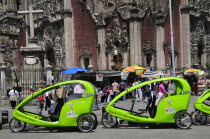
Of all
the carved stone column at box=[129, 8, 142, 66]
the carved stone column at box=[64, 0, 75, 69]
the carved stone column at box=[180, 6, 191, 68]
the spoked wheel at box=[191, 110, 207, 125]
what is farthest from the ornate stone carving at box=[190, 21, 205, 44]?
the spoked wheel at box=[191, 110, 207, 125]

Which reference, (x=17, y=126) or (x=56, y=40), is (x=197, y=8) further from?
(x=17, y=126)

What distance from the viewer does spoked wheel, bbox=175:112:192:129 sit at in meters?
9.31

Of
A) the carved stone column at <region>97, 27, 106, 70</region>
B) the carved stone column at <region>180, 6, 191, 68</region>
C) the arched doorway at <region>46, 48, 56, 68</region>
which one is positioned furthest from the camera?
the arched doorway at <region>46, 48, 56, 68</region>

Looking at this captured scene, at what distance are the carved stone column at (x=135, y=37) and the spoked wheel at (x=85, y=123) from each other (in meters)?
25.1

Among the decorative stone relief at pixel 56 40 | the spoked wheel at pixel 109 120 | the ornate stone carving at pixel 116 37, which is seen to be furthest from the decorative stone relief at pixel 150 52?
the spoked wheel at pixel 109 120

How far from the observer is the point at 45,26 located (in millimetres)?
44750

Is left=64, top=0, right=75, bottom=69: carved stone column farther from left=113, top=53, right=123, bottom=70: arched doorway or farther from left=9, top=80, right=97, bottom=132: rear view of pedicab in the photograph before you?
left=9, top=80, right=97, bottom=132: rear view of pedicab

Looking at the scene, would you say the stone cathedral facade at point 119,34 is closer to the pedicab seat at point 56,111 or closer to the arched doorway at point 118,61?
the arched doorway at point 118,61

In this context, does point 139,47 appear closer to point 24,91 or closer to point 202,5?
point 202,5

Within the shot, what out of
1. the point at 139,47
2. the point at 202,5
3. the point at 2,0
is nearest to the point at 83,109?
the point at 139,47

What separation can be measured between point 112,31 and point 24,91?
2039cm

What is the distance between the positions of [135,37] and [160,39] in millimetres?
4235

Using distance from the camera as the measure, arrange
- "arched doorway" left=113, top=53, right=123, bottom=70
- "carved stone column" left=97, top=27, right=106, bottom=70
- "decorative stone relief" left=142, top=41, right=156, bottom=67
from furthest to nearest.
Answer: "carved stone column" left=97, top=27, right=106, bottom=70, "arched doorway" left=113, top=53, right=123, bottom=70, "decorative stone relief" left=142, top=41, right=156, bottom=67

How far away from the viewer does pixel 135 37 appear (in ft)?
111
